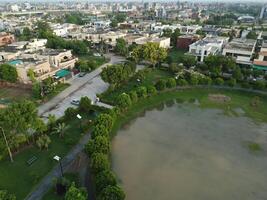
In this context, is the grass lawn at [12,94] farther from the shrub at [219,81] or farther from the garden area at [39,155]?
the shrub at [219,81]

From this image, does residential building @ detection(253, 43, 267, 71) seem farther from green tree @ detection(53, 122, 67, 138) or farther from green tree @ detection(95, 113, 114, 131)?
green tree @ detection(53, 122, 67, 138)

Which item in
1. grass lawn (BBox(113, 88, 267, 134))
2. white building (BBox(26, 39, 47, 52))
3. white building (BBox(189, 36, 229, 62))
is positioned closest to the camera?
grass lawn (BBox(113, 88, 267, 134))

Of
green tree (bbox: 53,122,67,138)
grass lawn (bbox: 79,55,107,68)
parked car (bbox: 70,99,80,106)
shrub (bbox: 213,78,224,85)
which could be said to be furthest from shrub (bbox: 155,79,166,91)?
grass lawn (bbox: 79,55,107,68)

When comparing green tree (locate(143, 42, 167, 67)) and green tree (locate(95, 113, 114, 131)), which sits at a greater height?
green tree (locate(143, 42, 167, 67))

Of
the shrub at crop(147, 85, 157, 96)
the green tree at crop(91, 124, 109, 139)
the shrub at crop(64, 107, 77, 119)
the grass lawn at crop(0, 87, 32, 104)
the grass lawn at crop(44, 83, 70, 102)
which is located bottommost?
the grass lawn at crop(0, 87, 32, 104)

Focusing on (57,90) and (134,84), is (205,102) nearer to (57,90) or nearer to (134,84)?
(134,84)

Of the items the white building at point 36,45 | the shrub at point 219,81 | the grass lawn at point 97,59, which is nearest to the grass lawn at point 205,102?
the shrub at point 219,81
